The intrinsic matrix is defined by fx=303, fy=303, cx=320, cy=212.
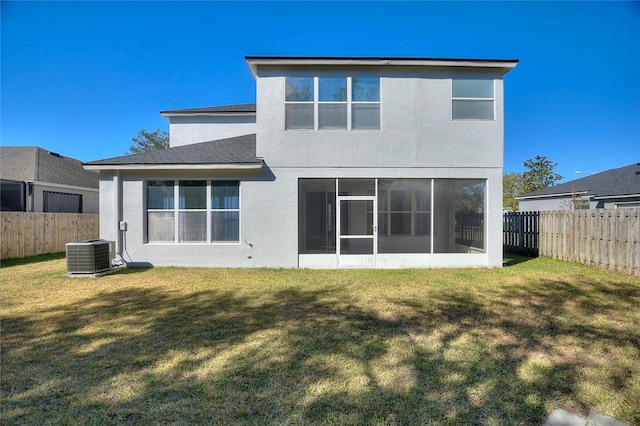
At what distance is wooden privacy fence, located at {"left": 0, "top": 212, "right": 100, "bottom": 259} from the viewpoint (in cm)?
1087

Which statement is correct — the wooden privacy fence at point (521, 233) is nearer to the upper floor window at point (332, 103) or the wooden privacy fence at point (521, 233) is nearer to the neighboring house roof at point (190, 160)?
the upper floor window at point (332, 103)

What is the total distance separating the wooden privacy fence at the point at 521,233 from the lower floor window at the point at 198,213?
11194mm

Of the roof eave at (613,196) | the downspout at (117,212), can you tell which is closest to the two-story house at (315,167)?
the downspout at (117,212)

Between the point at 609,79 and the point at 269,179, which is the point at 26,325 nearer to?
the point at 269,179

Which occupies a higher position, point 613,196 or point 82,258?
point 613,196

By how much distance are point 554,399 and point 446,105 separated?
8.44m

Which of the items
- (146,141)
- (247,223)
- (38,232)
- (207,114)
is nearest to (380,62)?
(247,223)

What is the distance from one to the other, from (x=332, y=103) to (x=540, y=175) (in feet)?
134

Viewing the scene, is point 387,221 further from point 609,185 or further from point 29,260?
point 609,185

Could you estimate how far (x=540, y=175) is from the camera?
1538 inches

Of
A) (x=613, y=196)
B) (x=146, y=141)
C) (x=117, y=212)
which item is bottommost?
(x=117, y=212)

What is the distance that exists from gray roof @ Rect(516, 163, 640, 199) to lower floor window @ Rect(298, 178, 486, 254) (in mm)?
12243

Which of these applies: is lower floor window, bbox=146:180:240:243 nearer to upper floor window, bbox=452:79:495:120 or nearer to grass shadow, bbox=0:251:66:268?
grass shadow, bbox=0:251:66:268

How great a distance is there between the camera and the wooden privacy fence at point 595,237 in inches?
319
